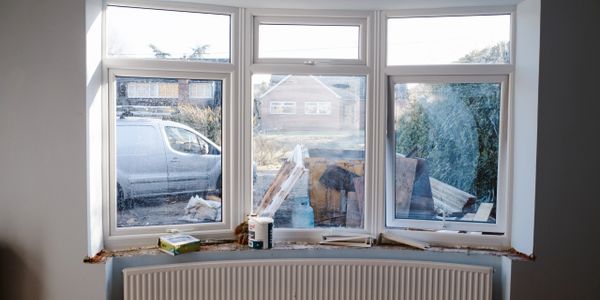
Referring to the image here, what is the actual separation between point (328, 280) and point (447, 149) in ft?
4.01

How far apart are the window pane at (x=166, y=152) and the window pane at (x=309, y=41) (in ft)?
1.55

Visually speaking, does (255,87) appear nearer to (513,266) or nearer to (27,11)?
(27,11)

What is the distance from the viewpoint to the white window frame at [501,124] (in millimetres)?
2918

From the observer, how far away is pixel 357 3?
2.84m

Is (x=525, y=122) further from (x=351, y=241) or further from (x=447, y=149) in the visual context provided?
(x=351, y=241)

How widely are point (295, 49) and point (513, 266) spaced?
6.57 feet

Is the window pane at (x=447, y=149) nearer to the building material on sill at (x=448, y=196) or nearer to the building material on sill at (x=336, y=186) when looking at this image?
the building material on sill at (x=448, y=196)

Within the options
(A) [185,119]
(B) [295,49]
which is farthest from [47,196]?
(B) [295,49]

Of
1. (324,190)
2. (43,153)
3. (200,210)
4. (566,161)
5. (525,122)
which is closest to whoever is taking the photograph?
(43,153)

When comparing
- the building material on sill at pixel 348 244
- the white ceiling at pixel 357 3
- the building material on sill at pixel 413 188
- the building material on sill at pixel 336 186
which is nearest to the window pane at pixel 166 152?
the white ceiling at pixel 357 3

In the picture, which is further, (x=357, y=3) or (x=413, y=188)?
(x=413, y=188)

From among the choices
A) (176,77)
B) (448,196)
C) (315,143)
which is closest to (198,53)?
(176,77)

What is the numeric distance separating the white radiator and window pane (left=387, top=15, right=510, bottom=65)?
1391 mm

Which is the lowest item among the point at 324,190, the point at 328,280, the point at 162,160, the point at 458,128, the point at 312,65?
the point at 328,280
